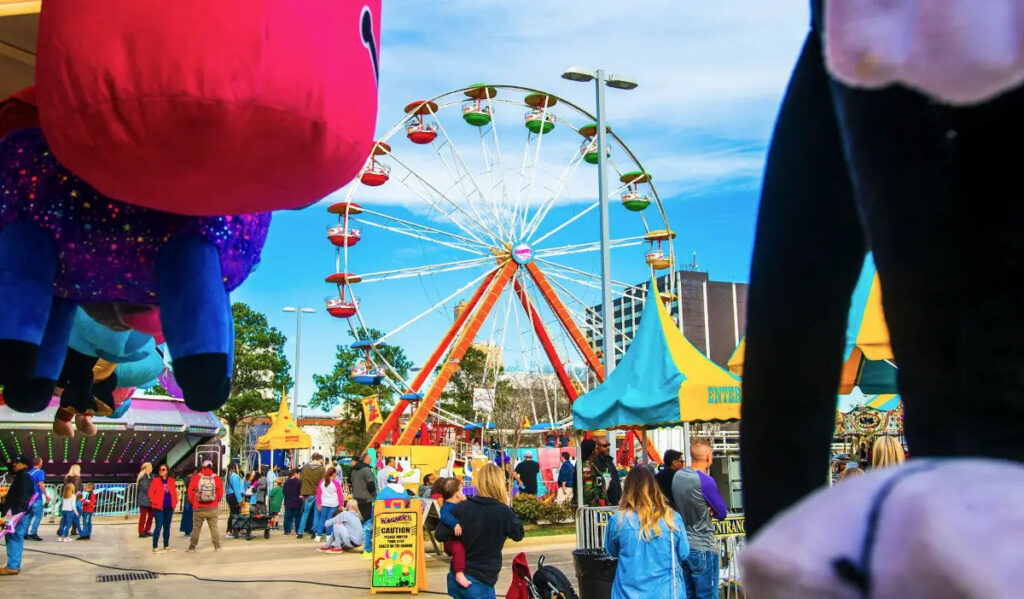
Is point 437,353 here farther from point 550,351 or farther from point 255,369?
point 255,369

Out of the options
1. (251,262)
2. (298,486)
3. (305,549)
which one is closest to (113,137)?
(251,262)

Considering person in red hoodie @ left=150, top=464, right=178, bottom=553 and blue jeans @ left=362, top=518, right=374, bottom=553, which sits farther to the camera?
person in red hoodie @ left=150, top=464, right=178, bottom=553

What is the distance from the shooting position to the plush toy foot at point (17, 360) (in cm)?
216


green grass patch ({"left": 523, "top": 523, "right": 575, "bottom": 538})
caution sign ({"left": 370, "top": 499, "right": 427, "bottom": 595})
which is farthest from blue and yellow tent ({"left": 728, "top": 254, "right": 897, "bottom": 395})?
green grass patch ({"left": 523, "top": 523, "right": 575, "bottom": 538})

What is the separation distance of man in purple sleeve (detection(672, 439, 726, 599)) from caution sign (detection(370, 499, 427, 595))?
397 cm

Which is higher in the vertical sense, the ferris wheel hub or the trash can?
the ferris wheel hub

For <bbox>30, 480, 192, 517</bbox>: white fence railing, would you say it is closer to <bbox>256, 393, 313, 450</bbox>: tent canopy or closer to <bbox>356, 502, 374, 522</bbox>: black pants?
<bbox>256, 393, 313, 450</bbox>: tent canopy

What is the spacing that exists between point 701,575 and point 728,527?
0.76 metres

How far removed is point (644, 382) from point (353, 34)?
5.87 meters

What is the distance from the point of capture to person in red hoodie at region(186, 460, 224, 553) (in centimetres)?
1340

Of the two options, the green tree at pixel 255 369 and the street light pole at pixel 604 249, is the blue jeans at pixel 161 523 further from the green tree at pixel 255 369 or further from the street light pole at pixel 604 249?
the green tree at pixel 255 369

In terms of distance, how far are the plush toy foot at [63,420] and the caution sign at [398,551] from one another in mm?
5357

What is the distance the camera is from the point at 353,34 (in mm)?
2027

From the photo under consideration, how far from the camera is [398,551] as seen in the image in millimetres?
9242
